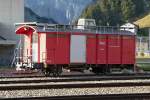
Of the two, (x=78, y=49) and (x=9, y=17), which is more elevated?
(x=9, y=17)

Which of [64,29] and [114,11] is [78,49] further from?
[114,11]

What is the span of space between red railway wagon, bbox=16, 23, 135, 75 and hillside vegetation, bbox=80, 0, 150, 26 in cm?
7111

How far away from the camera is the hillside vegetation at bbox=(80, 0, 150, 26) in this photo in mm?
105750

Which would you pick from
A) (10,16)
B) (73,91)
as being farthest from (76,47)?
(10,16)

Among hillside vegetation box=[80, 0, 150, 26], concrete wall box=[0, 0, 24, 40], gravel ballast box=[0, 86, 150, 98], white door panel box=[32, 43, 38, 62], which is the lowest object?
gravel ballast box=[0, 86, 150, 98]

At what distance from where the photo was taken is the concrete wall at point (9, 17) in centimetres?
4531

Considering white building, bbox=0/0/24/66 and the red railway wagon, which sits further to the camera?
white building, bbox=0/0/24/66

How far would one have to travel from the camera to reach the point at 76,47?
29875mm

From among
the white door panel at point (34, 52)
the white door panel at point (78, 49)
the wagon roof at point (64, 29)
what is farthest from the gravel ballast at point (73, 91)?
the white door panel at point (34, 52)

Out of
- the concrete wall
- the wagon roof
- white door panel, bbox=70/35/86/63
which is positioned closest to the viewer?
the wagon roof

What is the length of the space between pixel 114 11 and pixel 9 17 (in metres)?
65.9

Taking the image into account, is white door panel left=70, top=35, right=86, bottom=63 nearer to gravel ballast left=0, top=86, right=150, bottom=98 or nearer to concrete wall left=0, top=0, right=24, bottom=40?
gravel ballast left=0, top=86, right=150, bottom=98

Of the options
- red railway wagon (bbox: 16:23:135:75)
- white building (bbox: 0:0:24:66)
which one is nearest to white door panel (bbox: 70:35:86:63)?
red railway wagon (bbox: 16:23:135:75)

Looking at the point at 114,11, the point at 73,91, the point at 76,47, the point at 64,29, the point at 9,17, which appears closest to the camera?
the point at 73,91
